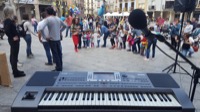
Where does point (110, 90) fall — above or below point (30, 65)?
above

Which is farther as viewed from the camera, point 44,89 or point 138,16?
point 44,89

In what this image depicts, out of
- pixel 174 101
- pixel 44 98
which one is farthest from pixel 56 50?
pixel 174 101

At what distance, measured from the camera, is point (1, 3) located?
27.7 m

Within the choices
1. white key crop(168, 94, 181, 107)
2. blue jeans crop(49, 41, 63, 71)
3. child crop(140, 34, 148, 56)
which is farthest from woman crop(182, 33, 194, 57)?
white key crop(168, 94, 181, 107)

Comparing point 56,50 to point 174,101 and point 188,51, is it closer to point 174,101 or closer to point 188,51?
point 174,101

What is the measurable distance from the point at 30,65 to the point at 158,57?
16.7 feet

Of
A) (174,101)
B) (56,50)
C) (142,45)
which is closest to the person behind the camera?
(174,101)

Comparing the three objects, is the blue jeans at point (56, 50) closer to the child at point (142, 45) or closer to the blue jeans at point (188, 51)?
the child at point (142, 45)

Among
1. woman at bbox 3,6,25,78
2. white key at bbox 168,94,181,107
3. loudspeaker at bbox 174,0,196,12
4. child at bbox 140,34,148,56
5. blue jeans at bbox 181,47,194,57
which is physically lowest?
blue jeans at bbox 181,47,194,57

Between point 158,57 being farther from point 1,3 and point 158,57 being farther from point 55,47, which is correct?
point 1,3

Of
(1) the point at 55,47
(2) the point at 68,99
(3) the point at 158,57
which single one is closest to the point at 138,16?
(2) the point at 68,99

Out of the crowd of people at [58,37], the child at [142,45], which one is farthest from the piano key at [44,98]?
the child at [142,45]

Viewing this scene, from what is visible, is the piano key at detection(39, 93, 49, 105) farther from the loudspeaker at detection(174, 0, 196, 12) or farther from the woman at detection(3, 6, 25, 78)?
the loudspeaker at detection(174, 0, 196, 12)

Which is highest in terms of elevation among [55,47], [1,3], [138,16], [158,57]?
[1,3]
